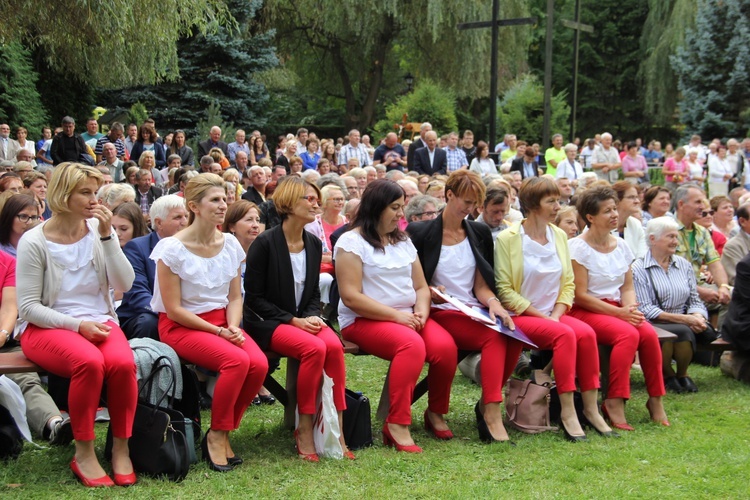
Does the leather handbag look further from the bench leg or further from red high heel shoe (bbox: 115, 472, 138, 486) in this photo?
red high heel shoe (bbox: 115, 472, 138, 486)

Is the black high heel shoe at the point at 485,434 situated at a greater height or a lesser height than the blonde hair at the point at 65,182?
lesser

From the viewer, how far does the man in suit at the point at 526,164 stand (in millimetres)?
13836

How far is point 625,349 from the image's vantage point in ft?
18.2

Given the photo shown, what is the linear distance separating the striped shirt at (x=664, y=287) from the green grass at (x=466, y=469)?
117cm

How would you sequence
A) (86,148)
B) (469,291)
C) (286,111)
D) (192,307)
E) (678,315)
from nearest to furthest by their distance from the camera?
(192,307) < (469,291) < (678,315) < (86,148) < (286,111)

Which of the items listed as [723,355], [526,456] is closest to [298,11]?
[723,355]

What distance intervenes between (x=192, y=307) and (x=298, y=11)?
21.6m

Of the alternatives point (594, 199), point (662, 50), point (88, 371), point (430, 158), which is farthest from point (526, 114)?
point (88, 371)

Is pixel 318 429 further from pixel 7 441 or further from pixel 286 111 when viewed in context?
pixel 286 111

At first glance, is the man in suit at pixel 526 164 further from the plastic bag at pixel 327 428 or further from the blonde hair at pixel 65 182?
the blonde hair at pixel 65 182

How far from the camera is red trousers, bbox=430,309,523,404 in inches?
202

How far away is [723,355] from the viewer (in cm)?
686

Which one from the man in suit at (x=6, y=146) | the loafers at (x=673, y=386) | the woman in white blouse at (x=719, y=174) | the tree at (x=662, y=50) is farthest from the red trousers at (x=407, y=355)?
the tree at (x=662, y=50)

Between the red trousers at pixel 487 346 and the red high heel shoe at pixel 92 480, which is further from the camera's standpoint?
the red trousers at pixel 487 346
